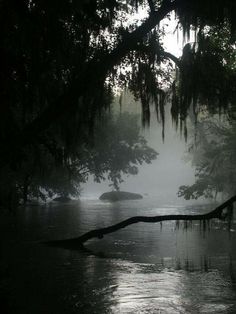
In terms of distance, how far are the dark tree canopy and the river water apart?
315 centimetres

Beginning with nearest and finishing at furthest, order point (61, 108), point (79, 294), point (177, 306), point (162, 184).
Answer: point (177, 306)
point (79, 294)
point (61, 108)
point (162, 184)

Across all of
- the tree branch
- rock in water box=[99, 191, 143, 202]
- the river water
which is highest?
the tree branch

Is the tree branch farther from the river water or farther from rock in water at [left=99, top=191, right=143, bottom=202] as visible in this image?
rock in water at [left=99, top=191, right=143, bottom=202]


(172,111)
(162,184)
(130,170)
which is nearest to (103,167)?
(130,170)

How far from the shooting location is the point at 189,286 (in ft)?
32.7

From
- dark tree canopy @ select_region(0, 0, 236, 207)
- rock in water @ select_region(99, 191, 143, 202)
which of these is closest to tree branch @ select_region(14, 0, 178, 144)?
dark tree canopy @ select_region(0, 0, 236, 207)

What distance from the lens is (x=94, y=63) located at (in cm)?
1191

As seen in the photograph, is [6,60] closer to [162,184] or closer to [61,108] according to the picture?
[61,108]

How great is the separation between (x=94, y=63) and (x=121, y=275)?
548 cm

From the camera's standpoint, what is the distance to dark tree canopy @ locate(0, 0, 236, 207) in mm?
10562

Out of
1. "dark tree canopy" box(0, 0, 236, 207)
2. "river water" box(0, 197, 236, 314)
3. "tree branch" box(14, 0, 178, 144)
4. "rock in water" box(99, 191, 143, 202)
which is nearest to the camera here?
"river water" box(0, 197, 236, 314)

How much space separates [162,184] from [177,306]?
473 ft

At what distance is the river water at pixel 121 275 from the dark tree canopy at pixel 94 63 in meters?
3.15

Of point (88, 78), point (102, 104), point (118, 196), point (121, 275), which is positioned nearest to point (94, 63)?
point (88, 78)
